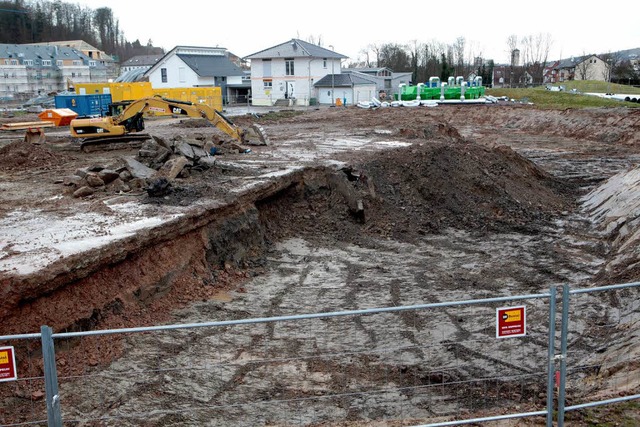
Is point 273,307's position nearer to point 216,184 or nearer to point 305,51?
point 216,184

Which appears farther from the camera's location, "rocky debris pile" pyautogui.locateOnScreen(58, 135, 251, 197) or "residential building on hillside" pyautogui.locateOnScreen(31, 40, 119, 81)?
"residential building on hillside" pyautogui.locateOnScreen(31, 40, 119, 81)

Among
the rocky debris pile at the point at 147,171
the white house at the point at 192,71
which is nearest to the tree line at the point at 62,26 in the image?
the white house at the point at 192,71

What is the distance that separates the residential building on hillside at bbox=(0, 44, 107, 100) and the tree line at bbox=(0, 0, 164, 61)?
20.0 metres

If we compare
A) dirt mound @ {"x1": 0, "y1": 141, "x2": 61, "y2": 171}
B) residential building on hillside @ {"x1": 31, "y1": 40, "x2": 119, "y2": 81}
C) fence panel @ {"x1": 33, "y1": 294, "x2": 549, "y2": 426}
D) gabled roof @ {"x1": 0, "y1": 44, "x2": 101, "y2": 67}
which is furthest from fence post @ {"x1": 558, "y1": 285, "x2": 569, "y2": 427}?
residential building on hillside @ {"x1": 31, "y1": 40, "x2": 119, "y2": 81}

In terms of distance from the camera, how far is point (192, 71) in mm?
64312

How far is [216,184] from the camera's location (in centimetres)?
1597

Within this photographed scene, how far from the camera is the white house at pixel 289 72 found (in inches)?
2520

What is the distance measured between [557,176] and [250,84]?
48486 millimetres

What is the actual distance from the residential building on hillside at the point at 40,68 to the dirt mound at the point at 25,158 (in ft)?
232

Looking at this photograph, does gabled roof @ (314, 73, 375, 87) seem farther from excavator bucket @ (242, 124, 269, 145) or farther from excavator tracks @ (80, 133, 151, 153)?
excavator tracks @ (80, 133, 151, 153)

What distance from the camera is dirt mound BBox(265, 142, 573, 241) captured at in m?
17.2

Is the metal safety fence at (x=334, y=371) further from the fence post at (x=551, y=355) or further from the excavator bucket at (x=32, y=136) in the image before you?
the excavator bucket at (x=32, y=136)

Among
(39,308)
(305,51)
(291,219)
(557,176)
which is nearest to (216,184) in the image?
(291,219)

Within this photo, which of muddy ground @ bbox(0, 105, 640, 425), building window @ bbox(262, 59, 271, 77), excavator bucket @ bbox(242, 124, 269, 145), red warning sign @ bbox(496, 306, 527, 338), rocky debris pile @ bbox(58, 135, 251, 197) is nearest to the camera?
→ red warning sign @ bbox(496, 306, 527, 338)
